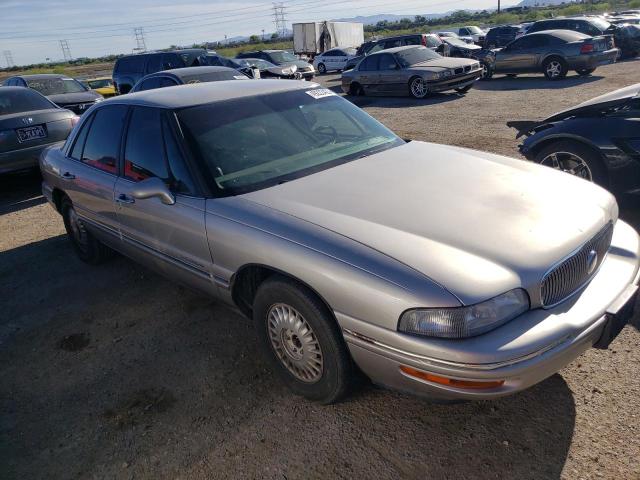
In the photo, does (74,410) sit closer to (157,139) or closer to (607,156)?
(157,139)

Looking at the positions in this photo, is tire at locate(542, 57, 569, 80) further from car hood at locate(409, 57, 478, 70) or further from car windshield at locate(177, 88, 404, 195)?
car windshield at locate(177, 88, 404, 195)

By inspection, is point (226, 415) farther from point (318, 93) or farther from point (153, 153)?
point (318, 93)

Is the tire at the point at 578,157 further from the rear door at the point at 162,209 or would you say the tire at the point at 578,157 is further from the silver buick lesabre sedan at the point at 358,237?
the rear door at the point at 162,209

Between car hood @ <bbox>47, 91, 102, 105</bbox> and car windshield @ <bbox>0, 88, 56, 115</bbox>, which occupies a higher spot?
car windshield @ <bbox>0, 88, 56, 115</bbox>

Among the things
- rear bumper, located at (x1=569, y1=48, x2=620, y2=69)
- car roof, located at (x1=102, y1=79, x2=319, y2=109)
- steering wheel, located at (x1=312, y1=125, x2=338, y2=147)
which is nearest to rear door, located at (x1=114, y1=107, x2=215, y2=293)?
car roof, located at (x1=102, y1=79, x2=319, y2=109)

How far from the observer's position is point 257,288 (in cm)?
296

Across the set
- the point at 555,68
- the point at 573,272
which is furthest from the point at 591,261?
the point at 555,68

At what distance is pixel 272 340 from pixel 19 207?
602 cm

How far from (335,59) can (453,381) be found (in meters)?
26.1

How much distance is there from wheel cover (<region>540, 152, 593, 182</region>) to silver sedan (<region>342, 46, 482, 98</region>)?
8.74 m

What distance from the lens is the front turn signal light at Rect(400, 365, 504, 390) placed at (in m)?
2.08

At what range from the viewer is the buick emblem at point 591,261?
8.28 feet

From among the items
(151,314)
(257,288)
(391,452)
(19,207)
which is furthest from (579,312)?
(19,207)

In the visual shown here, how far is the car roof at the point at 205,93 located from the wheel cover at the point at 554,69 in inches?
510
